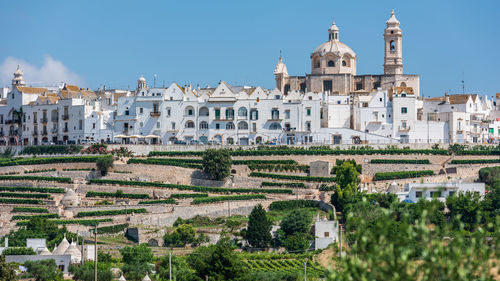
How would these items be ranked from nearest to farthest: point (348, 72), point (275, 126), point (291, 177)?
point (291, 177) → point (275, 126) → point (348, 72)

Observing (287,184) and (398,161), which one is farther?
(398,161)

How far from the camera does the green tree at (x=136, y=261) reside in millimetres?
52153

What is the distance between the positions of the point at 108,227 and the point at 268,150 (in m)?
17.8

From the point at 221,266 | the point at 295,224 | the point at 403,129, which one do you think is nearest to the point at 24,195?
the point at 295,224

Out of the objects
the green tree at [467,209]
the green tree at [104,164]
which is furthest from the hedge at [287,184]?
the green tree at [467,209]

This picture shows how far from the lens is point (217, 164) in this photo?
69750mm

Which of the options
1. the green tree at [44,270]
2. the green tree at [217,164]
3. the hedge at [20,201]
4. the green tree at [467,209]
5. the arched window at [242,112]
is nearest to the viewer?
the green tree at [44,270]

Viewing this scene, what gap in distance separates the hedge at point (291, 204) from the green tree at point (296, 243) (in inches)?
241

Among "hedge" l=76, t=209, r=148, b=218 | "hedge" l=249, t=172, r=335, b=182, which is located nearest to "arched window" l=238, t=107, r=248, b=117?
"hedge" l=249, t=172, r=335, b=182

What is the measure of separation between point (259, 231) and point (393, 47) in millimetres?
33432

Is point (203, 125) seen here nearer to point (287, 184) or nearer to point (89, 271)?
point (287, 184)

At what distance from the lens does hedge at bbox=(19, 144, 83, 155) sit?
3039 inches

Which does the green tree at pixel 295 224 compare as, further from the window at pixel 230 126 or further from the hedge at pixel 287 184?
the window at pixel 230 126

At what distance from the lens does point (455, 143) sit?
75.7 m
